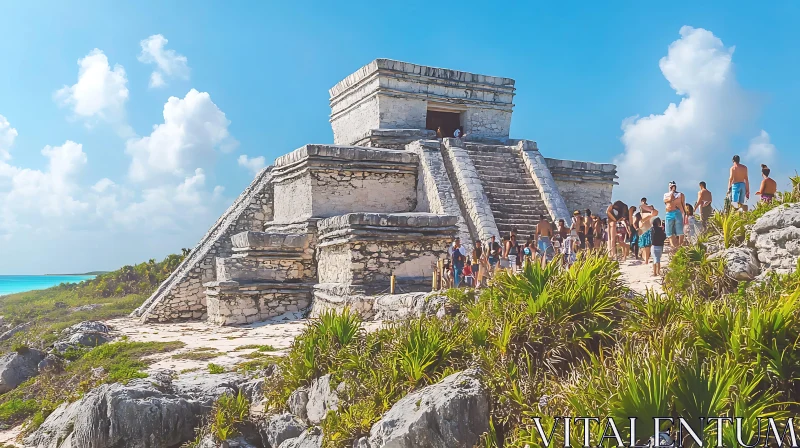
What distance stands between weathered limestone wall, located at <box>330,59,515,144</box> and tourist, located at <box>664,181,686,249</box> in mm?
7003

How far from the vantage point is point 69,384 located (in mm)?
Result: 7359

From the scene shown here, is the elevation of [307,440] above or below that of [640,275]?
below

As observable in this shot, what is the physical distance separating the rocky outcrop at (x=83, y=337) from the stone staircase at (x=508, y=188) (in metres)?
6.68

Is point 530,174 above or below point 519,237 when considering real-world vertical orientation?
above

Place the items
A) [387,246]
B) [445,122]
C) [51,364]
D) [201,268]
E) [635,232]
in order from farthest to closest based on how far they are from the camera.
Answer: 1. [445,122]
2. [201,268]
3. [387,246]
4. [635,232]
5. [51,364]

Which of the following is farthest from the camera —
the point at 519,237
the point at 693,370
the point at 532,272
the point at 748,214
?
the point at 519,237

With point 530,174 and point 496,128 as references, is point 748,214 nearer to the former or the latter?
point 530,174

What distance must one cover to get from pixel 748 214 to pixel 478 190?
227 inches

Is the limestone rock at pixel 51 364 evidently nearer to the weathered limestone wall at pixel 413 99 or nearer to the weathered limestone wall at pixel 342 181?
the weathered limestone wall at pixel 342 181

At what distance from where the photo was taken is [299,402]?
5512 millimetres

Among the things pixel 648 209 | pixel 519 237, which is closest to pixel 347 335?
pixel 648 209

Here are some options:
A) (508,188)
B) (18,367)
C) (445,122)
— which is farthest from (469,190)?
(18,367)

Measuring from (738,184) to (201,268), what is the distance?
9.27m

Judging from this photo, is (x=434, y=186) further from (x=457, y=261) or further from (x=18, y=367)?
(x=18, y=367)
